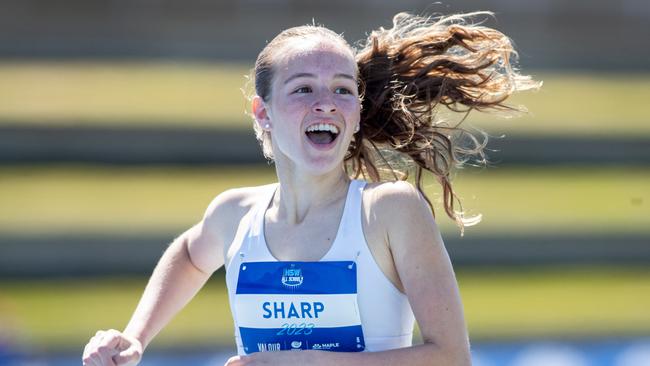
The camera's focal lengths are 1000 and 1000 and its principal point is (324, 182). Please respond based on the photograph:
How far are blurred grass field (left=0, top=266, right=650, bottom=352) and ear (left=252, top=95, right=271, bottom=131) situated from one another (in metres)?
4.74

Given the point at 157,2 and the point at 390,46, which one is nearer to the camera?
the point at 390,46

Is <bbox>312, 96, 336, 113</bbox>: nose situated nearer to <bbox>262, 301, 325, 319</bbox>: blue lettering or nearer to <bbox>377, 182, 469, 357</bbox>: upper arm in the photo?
<bbox>377, 182, 469, 357</bbox>: upper arm

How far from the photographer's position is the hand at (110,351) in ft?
6.99

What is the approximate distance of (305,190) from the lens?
2.29 metres

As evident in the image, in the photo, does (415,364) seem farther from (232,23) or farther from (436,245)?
(232,23)

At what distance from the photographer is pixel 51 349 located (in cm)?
682

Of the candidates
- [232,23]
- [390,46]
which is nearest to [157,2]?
[232,23]

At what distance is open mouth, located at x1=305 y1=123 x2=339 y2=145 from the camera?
84.4 inches

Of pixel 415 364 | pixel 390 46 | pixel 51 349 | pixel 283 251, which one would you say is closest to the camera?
pixel 415 364

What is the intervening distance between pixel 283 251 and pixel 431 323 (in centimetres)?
39

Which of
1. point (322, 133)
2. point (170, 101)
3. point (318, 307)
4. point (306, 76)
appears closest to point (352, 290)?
point (318, 307)

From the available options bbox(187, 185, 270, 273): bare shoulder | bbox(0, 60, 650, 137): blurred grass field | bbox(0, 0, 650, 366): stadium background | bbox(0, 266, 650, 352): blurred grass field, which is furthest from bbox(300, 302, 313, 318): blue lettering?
bbox(0, 60, 650, 137): blurred grass field

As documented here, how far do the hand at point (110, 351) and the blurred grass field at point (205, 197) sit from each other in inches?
236

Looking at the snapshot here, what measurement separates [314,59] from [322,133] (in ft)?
0.54
